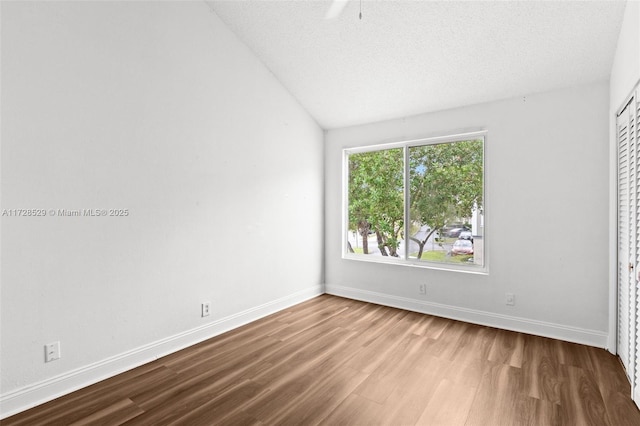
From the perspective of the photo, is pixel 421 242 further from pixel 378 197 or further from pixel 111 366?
pixel 111 366

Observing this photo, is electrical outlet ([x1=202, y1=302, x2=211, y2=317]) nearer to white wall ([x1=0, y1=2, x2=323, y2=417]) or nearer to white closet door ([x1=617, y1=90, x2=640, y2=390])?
white wall ([x1=0, y1=2, x2=323, y2=417])

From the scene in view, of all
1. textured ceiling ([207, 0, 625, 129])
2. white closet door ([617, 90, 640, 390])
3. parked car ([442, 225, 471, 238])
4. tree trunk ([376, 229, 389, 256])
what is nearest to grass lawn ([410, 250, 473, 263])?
parked car ([442, 225, 471, 238])

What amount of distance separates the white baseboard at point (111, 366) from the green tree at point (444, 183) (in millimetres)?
2220

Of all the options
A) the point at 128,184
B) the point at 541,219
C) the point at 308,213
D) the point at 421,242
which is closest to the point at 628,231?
the point at 541,219

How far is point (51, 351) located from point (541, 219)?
4123 mm

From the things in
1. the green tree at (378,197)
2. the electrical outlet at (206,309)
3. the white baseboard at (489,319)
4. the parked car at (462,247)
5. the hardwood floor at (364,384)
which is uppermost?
the green tree at (378,197)

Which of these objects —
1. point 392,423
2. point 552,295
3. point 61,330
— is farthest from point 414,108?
point 61,330

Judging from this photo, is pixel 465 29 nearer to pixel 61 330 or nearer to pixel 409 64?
pixel 409 64

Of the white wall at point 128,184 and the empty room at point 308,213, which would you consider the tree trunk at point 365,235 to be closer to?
the empty room at point 308,213

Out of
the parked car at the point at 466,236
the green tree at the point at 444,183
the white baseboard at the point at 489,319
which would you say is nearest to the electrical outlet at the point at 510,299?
the white baseboard at the point at 489,319

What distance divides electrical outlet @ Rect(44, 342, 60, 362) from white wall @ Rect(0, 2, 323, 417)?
0.10ft

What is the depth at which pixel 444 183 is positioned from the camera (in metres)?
3.82

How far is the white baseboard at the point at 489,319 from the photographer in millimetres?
2953

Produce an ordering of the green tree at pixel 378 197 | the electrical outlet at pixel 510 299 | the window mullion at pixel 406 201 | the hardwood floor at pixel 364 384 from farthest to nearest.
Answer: the green tree at pixel 378 197, the window mullion at pixel 406 201, the electrical outlet at pixel 510 299, the hardwood floor at pixel 364 384
